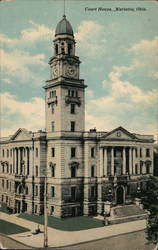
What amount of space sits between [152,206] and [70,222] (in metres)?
3.43

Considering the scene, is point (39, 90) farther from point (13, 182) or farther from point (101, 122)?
point (13, 182)

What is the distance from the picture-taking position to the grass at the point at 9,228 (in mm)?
12289

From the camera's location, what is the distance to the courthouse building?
14180 millimetres

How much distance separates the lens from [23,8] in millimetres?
12125

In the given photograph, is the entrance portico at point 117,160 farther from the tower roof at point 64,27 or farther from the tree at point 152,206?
the tower roof at point 64,27

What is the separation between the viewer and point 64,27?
→ 12.5 metres

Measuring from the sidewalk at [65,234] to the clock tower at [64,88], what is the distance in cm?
372

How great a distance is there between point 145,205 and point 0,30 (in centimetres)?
809

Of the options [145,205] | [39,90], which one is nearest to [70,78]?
[39,90]

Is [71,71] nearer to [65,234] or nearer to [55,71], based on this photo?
[55,71]

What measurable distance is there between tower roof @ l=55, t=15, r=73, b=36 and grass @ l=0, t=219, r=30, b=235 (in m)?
A: 6.58

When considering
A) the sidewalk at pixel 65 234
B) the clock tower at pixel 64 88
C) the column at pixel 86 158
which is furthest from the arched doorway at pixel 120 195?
the clock tower at pixel 64 88

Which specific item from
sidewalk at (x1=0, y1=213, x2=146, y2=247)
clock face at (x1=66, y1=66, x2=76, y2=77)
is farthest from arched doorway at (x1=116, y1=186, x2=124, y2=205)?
clock face at (x1=66, y1=66, x2=76, y2=77)

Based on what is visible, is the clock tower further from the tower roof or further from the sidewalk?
the sidewalk
